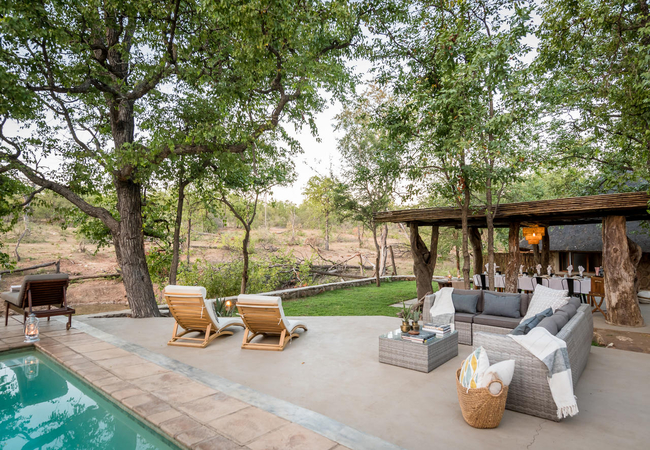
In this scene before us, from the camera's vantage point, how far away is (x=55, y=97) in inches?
276

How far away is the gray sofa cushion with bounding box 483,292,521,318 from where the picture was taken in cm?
550

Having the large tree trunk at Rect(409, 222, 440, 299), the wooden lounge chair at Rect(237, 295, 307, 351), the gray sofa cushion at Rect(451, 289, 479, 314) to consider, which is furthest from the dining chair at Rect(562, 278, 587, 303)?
the wooden lounge chair at Rect(237, 295, 307, 351)

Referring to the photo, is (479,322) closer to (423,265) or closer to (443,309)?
(443,309)

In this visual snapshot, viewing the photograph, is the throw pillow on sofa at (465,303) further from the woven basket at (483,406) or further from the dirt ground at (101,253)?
the dirt ground at (101,253)

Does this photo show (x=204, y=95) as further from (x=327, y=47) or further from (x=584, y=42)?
(x=584, y=42)

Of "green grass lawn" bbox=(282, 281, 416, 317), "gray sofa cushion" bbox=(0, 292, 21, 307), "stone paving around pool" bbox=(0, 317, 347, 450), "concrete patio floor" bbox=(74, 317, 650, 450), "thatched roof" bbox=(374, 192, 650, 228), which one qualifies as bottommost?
"green grass lawn" bbox=(282, 281, 416, 317)

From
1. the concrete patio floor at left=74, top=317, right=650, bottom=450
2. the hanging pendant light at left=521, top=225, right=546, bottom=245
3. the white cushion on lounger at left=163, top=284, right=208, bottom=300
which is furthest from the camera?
the hanging pendant light at left=521, top=225, right=546, bottom=245

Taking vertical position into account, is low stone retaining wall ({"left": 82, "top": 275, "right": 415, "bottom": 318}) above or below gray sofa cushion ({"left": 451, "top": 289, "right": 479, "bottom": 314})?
below

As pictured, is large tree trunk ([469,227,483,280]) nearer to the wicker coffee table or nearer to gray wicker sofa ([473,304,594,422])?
the wicker coffee table

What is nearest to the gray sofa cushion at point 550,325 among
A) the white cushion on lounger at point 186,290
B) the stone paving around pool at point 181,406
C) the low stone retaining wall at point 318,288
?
the stone paving around pool at point 181,406

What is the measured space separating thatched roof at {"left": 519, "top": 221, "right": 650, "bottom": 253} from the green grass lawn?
607 cm

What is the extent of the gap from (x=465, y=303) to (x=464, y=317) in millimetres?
362

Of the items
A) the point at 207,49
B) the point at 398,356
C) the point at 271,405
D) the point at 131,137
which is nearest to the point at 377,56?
the point at 207,49

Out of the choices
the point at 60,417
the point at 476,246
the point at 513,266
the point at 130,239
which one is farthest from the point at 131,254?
the point at 476,246
